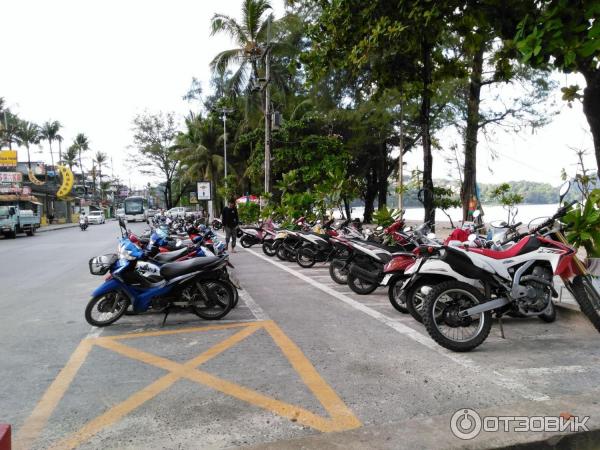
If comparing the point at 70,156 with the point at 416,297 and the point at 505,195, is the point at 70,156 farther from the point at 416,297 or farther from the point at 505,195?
the point at 416,297

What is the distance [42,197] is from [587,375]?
5953 cm

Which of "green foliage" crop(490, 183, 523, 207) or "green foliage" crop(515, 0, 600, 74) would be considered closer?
"green foliage" crop(515, 0, 600, 74)

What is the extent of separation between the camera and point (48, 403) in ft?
12.1

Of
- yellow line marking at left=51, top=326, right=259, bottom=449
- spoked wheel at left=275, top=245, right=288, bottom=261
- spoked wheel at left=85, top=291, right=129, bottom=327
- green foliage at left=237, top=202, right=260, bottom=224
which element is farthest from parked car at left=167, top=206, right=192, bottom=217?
yellow line marking at left=51, top=326, right=259, bottom=449

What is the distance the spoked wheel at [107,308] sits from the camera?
5.89 meters

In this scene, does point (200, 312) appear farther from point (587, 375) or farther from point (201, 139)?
point (201, 139)

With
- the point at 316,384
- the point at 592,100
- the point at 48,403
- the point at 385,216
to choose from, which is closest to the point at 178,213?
the point at 385,216

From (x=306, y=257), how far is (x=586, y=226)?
22.6ft

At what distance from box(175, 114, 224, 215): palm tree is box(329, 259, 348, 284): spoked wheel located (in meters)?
32.4

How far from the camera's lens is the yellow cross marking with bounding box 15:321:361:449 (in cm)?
322

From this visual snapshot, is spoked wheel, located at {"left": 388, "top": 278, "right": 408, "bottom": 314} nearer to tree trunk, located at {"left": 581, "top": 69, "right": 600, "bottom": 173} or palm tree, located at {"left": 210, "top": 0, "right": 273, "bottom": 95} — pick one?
tree trunk, located at {"left": 581, "top": 69, "right": 600, "bottom": 173}

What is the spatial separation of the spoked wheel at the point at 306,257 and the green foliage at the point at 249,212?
14833mm

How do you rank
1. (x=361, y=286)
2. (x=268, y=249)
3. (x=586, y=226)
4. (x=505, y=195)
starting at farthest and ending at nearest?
(x=268, y=249) → (x=505, y=195) → (x=361, y=286) → (x=586, y=226)

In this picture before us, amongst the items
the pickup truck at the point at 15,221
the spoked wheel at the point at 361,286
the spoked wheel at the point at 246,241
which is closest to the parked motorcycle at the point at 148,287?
the spoked wheel at the point at 361,286
